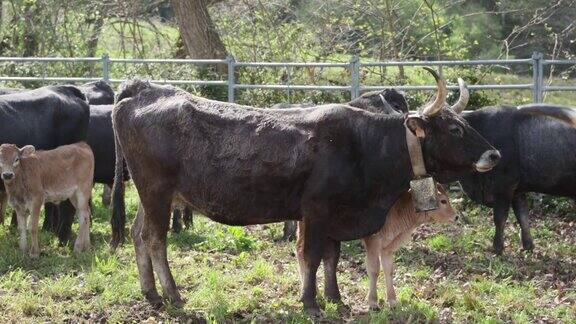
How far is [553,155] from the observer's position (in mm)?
11414

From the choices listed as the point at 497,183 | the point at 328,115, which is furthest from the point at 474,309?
the point at 497,183

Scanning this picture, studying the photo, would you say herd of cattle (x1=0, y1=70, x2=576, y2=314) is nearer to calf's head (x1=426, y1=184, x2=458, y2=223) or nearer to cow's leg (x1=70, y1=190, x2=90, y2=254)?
calf's head (x1=426, y1=184, x2=458, y2=223)

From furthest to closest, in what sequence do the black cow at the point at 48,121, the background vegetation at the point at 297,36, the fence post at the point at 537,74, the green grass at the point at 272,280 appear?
the background vegetation at the point at 297,36 < the fence post at the point at 537,74 < the black cow at the point at 48,121 < the green grass at the point at 272,280

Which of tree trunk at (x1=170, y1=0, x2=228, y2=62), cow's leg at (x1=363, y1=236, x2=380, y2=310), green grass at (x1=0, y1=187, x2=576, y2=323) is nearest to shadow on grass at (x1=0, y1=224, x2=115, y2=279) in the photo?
green grass at (x1=0, y1=187, x2=576, y2=323)

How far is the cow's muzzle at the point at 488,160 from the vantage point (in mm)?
8227

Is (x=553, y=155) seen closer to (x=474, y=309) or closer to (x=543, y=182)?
(x=543, y=182)

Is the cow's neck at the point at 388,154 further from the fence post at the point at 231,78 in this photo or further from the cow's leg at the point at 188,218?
the fence post at the point at 231,78

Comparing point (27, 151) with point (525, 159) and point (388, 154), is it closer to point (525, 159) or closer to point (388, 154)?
point (388, 154)

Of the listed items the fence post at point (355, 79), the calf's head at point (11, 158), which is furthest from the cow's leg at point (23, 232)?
the fence post at point (355, 79)

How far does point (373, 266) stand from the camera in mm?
8727

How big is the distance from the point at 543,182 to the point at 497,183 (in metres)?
0.54

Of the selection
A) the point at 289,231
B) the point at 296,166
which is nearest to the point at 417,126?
the point at 296,166

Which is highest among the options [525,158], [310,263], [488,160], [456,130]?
[456,130]

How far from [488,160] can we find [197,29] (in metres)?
12.4
